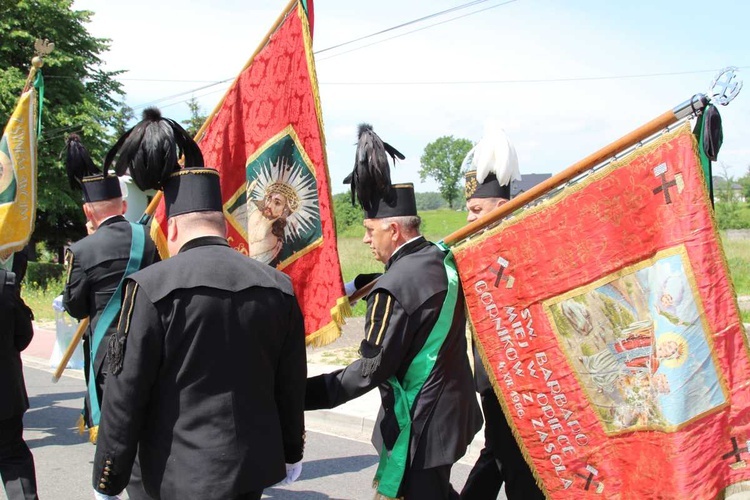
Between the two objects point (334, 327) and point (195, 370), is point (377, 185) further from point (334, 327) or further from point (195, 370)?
point (195, 370)

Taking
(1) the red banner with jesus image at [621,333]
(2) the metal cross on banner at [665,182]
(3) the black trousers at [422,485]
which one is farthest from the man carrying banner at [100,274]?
(2) the metal cross on banner at [665,182]

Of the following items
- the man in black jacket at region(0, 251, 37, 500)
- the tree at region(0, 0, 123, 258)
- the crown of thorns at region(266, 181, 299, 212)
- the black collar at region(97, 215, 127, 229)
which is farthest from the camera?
the tree at region(0, 0, 123, 258)

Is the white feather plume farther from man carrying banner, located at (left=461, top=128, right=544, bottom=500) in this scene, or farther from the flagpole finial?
the flagpole finial

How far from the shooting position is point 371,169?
3234mm

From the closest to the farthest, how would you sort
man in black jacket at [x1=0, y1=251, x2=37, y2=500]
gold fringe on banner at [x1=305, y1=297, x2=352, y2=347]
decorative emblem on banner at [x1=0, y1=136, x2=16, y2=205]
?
gold fringe on banner at [x1=305, y1=297, x2=352, y2=347], man in black jacket at [x1=0, y1=251, x2=37, y2=500], decorative emblem on banner at [x1=0, y1=136, x2=16, y2=205]

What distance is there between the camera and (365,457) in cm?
597

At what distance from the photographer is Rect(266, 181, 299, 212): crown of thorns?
12.7ft

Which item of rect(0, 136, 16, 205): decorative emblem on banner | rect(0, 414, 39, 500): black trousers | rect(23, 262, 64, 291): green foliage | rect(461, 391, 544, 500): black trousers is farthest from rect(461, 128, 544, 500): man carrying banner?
rect(23, 262, 64, 291): green foliage

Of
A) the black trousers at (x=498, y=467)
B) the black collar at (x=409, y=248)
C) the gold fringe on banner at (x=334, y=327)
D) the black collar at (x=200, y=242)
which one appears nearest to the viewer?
the black collar at (x=200, y=242)

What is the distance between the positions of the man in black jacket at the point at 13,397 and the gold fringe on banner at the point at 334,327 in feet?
5.94

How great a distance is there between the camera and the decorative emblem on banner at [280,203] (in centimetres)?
386

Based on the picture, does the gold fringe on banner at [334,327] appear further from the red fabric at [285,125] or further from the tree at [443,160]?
the tree at [443,160]

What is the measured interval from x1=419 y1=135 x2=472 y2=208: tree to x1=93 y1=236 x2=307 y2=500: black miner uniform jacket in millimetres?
84926

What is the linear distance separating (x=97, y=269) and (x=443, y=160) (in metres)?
87.3
